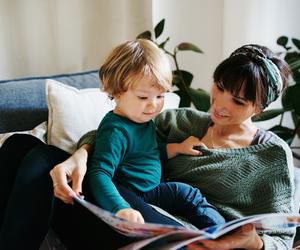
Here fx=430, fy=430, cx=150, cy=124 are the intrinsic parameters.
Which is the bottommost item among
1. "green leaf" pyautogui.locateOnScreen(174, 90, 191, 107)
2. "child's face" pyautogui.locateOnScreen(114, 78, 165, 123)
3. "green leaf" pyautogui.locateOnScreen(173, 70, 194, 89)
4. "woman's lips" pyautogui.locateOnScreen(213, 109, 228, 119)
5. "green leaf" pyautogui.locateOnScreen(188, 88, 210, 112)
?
"green leaf" pyautogui.locateOnScreen(174, 90, 191, 107)

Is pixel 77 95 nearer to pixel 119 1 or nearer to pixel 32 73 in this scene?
pixel 32 73

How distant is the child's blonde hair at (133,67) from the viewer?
1082 mm

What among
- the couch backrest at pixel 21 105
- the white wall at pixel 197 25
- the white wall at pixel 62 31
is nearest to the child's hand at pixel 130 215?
the couch backrest at pixel 21 105

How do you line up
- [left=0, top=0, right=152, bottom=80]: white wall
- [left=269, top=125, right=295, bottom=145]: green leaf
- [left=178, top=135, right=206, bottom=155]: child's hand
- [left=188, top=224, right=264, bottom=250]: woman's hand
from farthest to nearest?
[left=0, top=0, right=152, bottom=80]: white wall → [left=269, top=125, right=295, bottom=145]: green leaf → [left=178, top=135, right=206, bottom=155]: child's hand → [left=188, top=224, right=264, bottom=250]: woman's hand

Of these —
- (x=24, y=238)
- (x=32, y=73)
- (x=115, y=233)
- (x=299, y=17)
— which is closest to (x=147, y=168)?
(x=115, y=233)

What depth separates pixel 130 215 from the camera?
36.9 inches

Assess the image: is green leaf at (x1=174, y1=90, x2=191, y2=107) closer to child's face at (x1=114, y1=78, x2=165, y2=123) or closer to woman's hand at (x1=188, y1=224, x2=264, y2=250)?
child's face at (x1=114, y1=78, x2=165, y2=123)

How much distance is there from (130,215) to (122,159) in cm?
22

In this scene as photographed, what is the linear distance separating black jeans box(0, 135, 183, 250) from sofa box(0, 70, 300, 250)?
10.1 inches

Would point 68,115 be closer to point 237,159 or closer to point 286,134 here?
point 237,159

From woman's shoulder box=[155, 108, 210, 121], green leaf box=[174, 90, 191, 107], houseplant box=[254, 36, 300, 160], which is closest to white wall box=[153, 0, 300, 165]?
houseplant box=[254, 36, 300, 160]

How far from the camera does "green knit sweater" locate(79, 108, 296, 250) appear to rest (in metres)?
1.13

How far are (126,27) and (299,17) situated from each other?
0.80m

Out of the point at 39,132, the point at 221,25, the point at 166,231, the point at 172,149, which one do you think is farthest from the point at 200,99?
the point at 166,231
